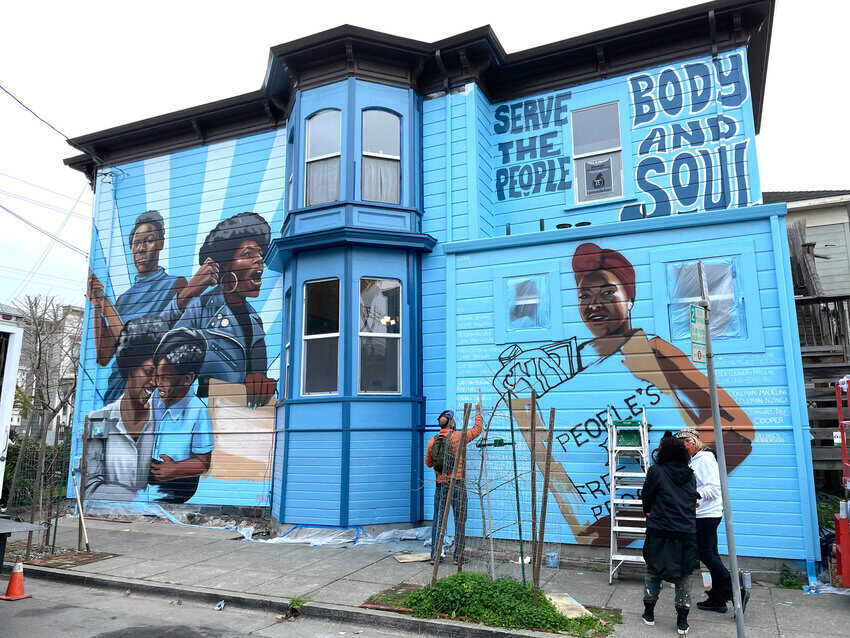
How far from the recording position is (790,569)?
7367 millimetres

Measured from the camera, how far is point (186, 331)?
1323 cm

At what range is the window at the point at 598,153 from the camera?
36.2ft

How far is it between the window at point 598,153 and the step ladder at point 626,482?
14.6 feet

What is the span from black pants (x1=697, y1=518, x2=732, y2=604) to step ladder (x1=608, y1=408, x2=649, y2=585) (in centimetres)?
107

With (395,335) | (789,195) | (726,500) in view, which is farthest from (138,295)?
(789,195)

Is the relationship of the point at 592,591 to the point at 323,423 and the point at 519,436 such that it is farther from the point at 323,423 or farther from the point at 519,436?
the point at 323,423

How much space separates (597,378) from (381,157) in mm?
5572

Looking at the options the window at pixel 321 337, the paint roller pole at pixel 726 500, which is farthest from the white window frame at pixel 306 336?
the paint roller pole at pixel 726 500

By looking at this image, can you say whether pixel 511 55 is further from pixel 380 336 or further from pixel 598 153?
pixel 380 336

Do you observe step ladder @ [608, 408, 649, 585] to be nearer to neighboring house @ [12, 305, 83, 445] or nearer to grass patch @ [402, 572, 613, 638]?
grass patch @ [402, 572, 613, 638]

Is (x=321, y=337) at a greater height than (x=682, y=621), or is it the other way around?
(x=321, y=337)

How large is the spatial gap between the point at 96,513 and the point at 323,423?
637 cm

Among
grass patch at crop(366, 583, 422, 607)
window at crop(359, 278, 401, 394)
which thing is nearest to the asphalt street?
grass patch at crop(366, 583, 422, 607)

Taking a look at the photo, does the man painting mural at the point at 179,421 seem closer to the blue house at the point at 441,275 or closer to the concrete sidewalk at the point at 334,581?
the blue house at the point at 441,275
